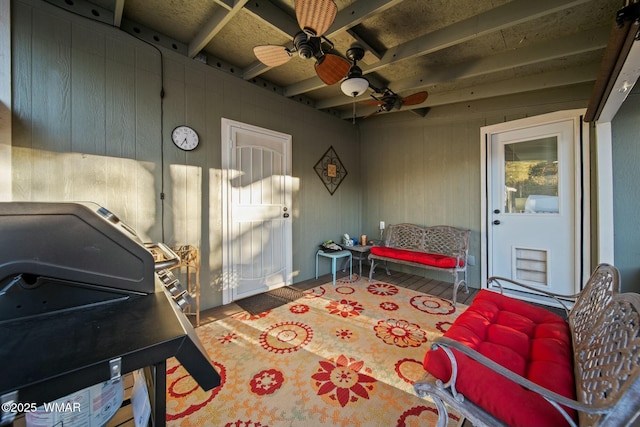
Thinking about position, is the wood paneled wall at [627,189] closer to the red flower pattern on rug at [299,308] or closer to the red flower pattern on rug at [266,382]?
the red flower pattern on rug at [299,308]

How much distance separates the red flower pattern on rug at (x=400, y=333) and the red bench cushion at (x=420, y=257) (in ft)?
3.29

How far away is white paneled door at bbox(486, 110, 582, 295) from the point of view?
9.05 ft

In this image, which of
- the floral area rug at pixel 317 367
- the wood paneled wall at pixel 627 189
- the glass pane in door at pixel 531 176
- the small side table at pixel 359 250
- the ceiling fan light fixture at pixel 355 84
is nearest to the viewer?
the floral area rug at pixel 317 367

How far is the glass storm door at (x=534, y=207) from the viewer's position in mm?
2787

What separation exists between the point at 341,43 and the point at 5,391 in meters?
2.91

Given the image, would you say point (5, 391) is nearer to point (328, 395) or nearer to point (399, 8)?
point (328, 395)

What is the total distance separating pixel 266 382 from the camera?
1.65 meters

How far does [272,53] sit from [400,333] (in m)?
2.62

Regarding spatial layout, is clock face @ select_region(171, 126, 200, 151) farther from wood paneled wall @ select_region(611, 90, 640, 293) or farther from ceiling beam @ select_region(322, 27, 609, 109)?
wood paneled wall @ select_region(611, 90, 640, 293)

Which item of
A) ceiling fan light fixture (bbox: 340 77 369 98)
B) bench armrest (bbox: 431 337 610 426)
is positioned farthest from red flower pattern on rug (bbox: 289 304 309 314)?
ceiling fan light fixture (bbox: 340 77 369 98)

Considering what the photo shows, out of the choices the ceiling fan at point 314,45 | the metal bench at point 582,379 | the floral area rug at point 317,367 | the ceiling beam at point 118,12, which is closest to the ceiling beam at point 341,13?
the ceiling fan at point 314,45

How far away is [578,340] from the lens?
1293 mm

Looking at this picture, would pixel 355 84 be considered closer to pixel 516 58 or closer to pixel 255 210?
pixel 516 58

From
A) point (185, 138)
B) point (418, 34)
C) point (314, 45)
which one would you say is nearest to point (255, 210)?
point (185, 138)
